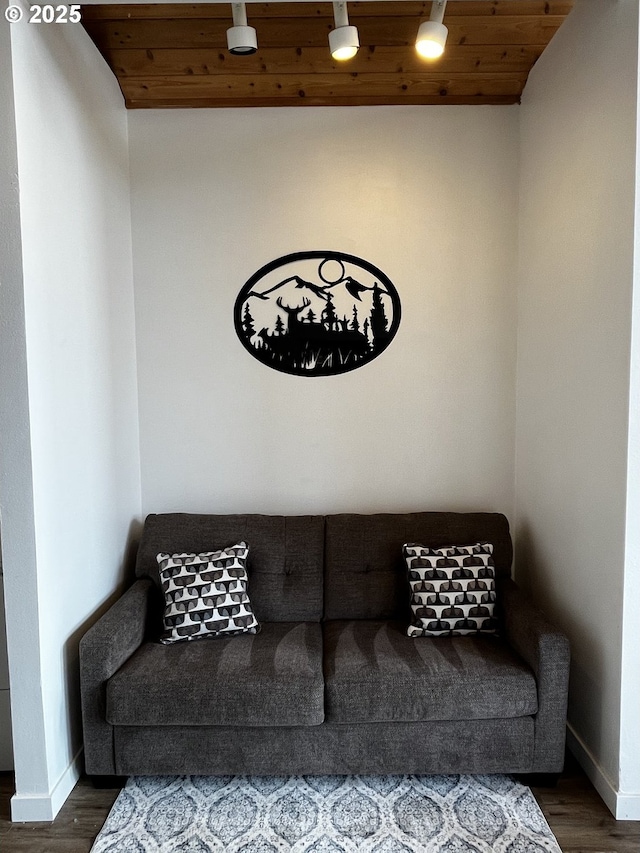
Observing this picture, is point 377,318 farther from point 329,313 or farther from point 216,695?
point 216,695

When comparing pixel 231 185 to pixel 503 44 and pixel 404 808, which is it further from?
pixel 404 808

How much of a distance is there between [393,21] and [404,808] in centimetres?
310

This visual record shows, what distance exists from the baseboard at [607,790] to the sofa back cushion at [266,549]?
117cm

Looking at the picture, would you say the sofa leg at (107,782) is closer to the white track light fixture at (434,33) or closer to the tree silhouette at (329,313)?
the tree silhouette at (329,313)

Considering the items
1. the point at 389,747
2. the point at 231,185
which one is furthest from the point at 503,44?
the point at 389,747

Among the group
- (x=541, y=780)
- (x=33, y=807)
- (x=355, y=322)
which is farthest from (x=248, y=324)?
(x=541, y=780)

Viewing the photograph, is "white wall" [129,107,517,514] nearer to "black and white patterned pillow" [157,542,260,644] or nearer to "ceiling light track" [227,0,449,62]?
"black and white patterned pillow" [157,542,260,644]

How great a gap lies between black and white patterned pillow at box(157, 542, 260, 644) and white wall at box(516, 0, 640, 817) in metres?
1.33

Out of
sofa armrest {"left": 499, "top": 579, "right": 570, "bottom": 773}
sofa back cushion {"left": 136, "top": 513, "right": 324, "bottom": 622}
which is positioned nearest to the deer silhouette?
sofa back cushion {"left": 136, "top": 513, "right": 324, "bottom": 622}

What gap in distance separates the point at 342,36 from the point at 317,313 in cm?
125

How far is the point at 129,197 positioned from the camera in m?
3.27

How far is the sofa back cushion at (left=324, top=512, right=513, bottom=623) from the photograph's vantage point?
297cm

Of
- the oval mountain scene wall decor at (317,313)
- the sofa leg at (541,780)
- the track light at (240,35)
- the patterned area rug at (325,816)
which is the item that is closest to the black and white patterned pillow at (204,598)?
the patterned area rug at (325,816)

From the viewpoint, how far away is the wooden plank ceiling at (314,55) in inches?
108
